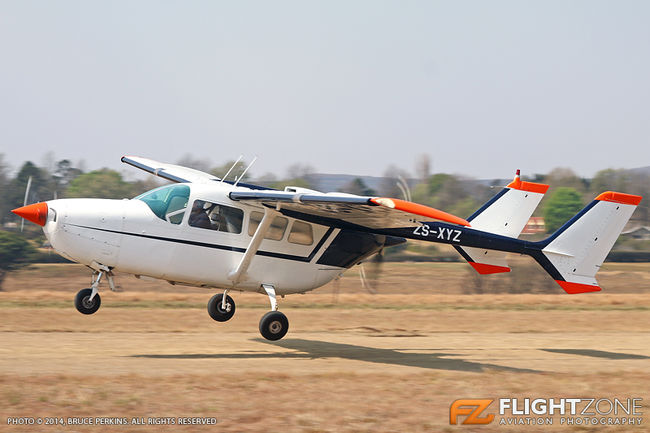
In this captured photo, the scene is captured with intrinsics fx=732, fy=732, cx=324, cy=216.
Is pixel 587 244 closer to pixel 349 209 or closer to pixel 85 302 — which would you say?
pixel 349 209

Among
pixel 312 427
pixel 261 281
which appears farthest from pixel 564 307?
pixel 312 427

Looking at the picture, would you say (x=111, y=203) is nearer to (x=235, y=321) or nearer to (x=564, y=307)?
(x=235, y=321)

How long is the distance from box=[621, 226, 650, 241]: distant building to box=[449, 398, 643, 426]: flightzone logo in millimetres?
60431

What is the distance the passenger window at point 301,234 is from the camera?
46.9 feet

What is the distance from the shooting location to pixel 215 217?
13727 mm

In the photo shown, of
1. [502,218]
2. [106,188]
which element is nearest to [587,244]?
[502,218]

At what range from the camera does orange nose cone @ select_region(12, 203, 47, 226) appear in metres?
12.3

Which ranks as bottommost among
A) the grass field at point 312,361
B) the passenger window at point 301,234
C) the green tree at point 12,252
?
the green tree at point 12,252

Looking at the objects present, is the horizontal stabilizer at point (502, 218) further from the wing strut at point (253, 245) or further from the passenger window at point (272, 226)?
the wing strut at point (253, 245)

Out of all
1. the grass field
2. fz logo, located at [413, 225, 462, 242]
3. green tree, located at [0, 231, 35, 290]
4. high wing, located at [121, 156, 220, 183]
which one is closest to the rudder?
the grass field

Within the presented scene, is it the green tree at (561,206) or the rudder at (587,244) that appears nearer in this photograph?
the rudder at (587,244)

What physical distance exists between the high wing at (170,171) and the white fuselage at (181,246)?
2.50 m

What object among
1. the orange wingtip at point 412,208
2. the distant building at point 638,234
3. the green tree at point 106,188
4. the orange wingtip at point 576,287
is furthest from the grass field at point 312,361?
the distant building at point 638,234

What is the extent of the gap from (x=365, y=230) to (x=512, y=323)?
25.3ft
